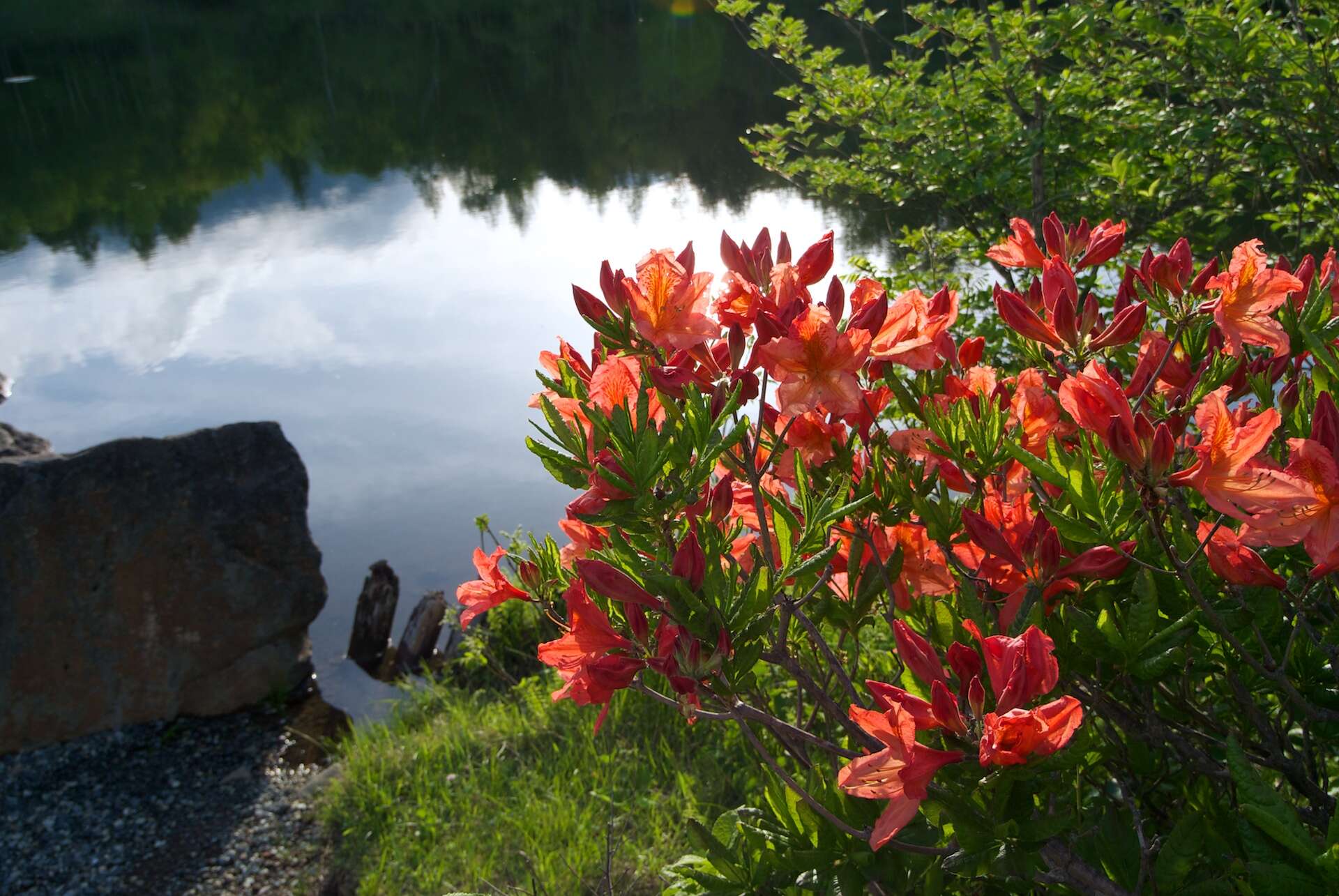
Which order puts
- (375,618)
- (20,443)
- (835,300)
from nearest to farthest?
(835,300) → (375,618) → (20,443)

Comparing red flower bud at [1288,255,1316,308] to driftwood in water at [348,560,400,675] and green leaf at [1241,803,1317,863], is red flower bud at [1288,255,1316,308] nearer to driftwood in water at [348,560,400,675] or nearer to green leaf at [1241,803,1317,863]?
green leaf at [1241,803,1317,863]

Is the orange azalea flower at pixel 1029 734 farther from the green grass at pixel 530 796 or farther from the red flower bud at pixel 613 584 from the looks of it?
the green grass at pixel 530 796

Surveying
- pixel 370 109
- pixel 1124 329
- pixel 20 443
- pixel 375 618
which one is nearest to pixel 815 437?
pixel 1124 329

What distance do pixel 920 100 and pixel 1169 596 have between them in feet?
8.29

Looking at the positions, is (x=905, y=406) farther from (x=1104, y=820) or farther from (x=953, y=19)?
(x=953, y=19)

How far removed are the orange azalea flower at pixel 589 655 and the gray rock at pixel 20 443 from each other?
5.39 meters

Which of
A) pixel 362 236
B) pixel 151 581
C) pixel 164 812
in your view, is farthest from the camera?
pixel 362 236

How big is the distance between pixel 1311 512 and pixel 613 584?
0.65 meters

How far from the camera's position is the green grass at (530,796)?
2.52 m

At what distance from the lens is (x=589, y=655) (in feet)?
3.36

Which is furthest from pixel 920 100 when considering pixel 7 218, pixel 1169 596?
pixel 7 218

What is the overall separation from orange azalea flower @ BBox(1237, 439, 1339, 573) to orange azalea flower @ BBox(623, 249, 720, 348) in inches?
22.2

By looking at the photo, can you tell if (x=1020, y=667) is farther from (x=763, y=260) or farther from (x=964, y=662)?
(x=763, y=260)

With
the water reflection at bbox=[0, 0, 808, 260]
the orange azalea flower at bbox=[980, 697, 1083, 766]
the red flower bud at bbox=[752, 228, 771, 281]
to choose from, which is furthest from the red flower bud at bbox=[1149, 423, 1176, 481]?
the water reflection at bbox=[0, 0, 808, 260]
